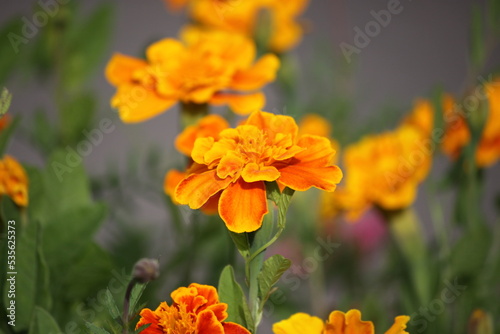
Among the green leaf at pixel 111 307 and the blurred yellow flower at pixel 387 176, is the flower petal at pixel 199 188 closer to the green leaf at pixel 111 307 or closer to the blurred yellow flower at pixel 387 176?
the green leaf at pixel 111 307

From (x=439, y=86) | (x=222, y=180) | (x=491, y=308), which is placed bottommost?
(x=491, y=308)

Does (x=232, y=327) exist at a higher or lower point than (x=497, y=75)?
higher

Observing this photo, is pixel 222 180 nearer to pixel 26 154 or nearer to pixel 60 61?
pixel 60 61

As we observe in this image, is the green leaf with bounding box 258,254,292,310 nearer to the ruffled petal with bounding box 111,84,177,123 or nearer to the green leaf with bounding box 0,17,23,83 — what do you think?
the ruffled petal with bounding box 111,84,177,123

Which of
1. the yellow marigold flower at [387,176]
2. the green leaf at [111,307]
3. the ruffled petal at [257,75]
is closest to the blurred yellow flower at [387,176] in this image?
the yellow marigold flower at [387,176]

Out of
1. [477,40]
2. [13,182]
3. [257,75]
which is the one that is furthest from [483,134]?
[13,182]

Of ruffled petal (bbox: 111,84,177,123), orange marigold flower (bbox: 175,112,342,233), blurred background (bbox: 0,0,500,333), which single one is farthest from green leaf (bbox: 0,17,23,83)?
orange marigold flower (bbox: 175,112,342,233)

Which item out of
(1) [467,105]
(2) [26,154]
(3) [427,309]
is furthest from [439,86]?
(2) [26,154]
